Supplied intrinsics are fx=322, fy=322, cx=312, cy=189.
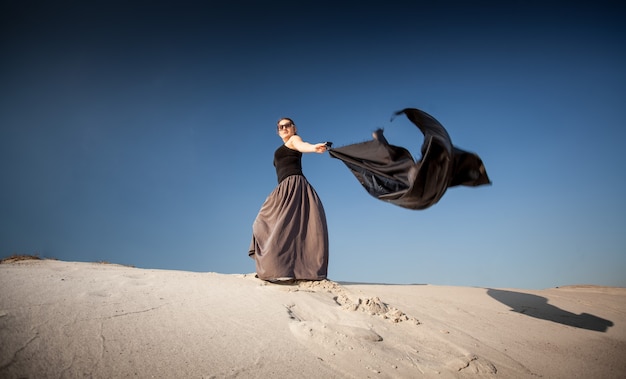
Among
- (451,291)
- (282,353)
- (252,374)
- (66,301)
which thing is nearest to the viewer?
(252,374)

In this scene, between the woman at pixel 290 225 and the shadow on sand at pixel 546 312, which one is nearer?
the woman at pixel 290 225

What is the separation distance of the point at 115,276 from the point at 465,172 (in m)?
4.32

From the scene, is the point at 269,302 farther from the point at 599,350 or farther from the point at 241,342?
the point at 599,350

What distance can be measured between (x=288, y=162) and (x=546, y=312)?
5240 mm

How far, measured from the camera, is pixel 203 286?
13.2 ft

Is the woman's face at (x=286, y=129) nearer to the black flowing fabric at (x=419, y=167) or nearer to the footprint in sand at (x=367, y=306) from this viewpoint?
the black flowing fabric at (x=419, y=167)

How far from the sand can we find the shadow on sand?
0.97 feet

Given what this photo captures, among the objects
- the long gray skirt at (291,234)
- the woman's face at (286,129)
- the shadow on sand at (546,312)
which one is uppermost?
the woman's face at (286,129)

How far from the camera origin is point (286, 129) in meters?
5.24

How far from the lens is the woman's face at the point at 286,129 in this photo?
5242 mm

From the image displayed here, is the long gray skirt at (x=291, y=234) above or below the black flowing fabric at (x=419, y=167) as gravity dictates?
below

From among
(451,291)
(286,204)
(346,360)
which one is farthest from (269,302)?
(451,291)

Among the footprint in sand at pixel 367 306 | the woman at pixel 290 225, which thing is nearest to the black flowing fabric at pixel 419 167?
the woman at pixel 290 225

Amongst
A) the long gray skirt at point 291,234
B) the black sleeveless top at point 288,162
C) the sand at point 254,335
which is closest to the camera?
the sand at point 254,335
